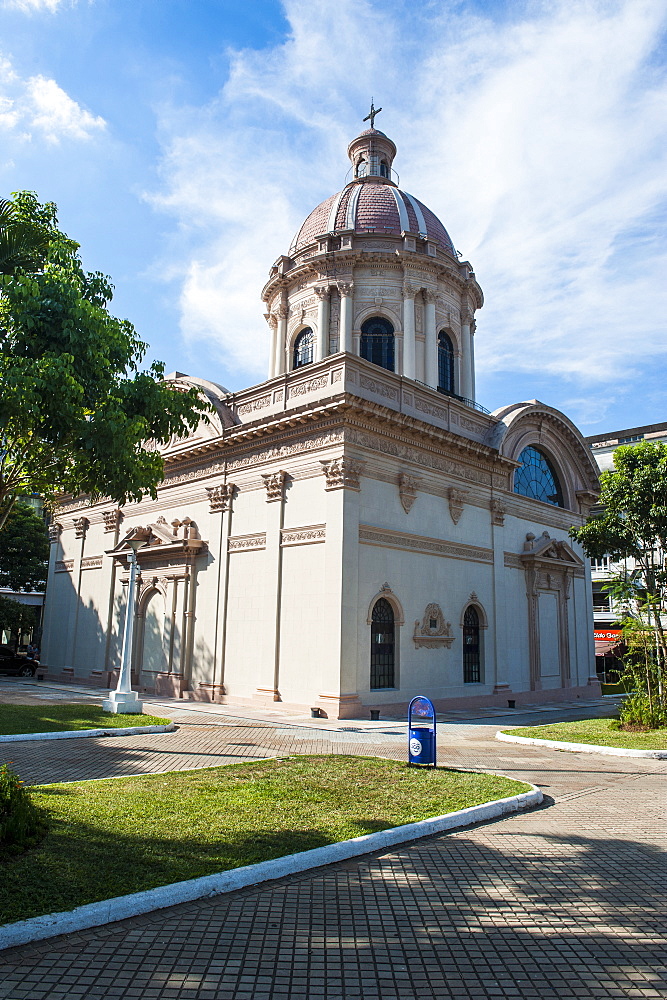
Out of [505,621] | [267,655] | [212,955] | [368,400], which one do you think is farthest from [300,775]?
[505,621]

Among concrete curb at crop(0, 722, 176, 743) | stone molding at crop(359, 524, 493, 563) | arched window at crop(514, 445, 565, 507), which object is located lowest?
concrete curb at crop(0, 722, 176, 743)

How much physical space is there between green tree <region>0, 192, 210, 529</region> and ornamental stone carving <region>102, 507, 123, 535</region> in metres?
17.2

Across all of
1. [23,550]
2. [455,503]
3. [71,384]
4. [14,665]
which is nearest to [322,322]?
[455,503]

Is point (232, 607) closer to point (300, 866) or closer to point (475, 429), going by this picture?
point (475, 429)

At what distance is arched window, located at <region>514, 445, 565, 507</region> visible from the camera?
29516mm

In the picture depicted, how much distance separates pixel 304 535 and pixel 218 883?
15.6 meters

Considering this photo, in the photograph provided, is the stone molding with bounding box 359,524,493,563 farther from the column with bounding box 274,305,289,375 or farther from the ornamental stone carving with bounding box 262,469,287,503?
the column with bounding box 274,305,289,375

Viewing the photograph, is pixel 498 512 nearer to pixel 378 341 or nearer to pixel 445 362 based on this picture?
pixel 445 362

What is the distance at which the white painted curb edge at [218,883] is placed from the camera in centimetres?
474

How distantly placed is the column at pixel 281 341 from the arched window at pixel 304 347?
1.70ft

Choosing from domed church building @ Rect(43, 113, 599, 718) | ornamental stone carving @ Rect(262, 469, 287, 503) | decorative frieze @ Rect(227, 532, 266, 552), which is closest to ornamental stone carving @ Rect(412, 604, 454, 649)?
domed church building @ Rect(43, 113, 599, 718)

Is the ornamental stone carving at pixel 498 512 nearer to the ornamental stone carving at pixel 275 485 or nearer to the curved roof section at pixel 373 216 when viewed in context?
the ornamental stone carving at pixel 275 485

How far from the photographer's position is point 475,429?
26703 millimetres

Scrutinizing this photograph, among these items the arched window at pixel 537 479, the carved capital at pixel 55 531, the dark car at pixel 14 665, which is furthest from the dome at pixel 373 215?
the dark car at pixel 14 665
